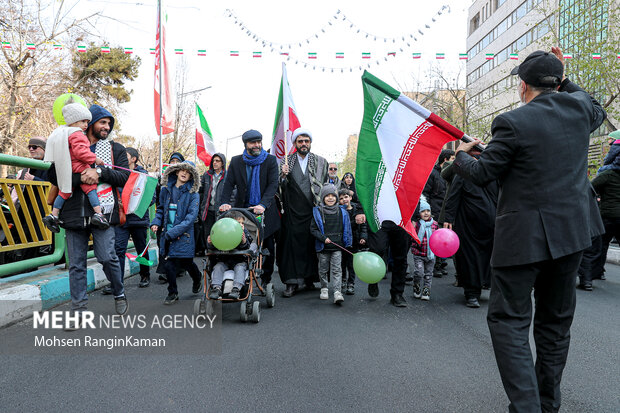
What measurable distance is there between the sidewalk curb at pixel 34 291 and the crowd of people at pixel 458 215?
2.13ft

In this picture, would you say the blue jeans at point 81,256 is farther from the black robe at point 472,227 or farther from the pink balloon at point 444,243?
the black robe at point 472,227

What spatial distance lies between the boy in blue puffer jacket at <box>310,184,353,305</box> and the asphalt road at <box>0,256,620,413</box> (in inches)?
45.9

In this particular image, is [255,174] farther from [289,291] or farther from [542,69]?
[542,69]

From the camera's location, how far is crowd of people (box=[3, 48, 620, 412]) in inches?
95.7

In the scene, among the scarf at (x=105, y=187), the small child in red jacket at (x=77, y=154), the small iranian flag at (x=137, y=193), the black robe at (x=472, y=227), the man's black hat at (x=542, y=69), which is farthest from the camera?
the black robe at (x=472, y=227)

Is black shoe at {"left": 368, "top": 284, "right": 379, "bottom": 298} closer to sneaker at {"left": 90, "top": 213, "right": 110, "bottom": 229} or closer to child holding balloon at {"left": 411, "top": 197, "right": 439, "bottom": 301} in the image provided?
child holding balloon at {"left": 411, "top": 197, "right": 439, "bottom": 301}

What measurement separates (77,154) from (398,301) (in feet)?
13.3

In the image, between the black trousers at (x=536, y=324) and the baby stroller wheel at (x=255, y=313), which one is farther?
the baby stroller wheel at (x=255, y=313)

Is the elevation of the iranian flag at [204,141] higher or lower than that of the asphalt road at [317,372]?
higher

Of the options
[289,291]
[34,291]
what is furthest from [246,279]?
[34,291]

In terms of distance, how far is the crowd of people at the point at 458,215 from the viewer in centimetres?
243

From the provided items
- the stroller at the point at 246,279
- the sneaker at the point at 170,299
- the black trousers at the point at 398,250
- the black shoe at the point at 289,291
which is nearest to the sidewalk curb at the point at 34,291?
the sneaker at the point at 170,299

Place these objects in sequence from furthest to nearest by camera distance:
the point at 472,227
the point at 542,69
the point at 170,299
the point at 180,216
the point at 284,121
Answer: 1. the point at 284,121
2. the point at 472,227
3. the point at 180,216
4. the point at 170,299
5. the point at 542,69

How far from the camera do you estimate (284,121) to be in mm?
6348
